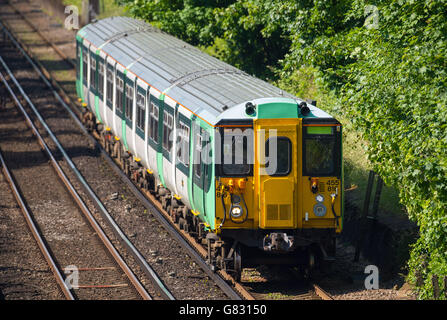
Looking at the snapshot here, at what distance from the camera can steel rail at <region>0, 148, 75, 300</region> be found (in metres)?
14.2

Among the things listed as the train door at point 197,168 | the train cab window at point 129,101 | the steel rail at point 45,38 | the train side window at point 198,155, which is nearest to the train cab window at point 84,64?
the train cab window at point 129,101

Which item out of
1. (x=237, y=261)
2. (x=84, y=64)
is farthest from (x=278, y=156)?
(x=84, y=64)

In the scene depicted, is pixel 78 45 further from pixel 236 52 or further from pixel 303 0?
pixel 303 0

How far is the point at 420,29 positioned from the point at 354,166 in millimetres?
7797

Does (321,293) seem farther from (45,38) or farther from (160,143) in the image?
(45,38)

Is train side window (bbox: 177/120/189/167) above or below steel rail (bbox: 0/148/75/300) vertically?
above

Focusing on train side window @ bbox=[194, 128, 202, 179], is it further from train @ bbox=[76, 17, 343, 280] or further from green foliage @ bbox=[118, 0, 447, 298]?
green foliage @ bbox=[118, 0, 447, 298]

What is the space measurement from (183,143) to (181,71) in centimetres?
269

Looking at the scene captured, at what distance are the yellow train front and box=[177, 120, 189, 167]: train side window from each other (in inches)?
74.8

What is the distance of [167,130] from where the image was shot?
55.5ft

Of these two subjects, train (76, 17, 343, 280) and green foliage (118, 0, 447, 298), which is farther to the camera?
train (76, 17, 343, 280)

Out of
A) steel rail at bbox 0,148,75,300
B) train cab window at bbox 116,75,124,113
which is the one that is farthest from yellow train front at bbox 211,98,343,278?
train cab window at bbox 116,75,124,113

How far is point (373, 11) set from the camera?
14.3 metres

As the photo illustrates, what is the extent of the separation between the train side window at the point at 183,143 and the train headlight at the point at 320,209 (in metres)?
2.93
